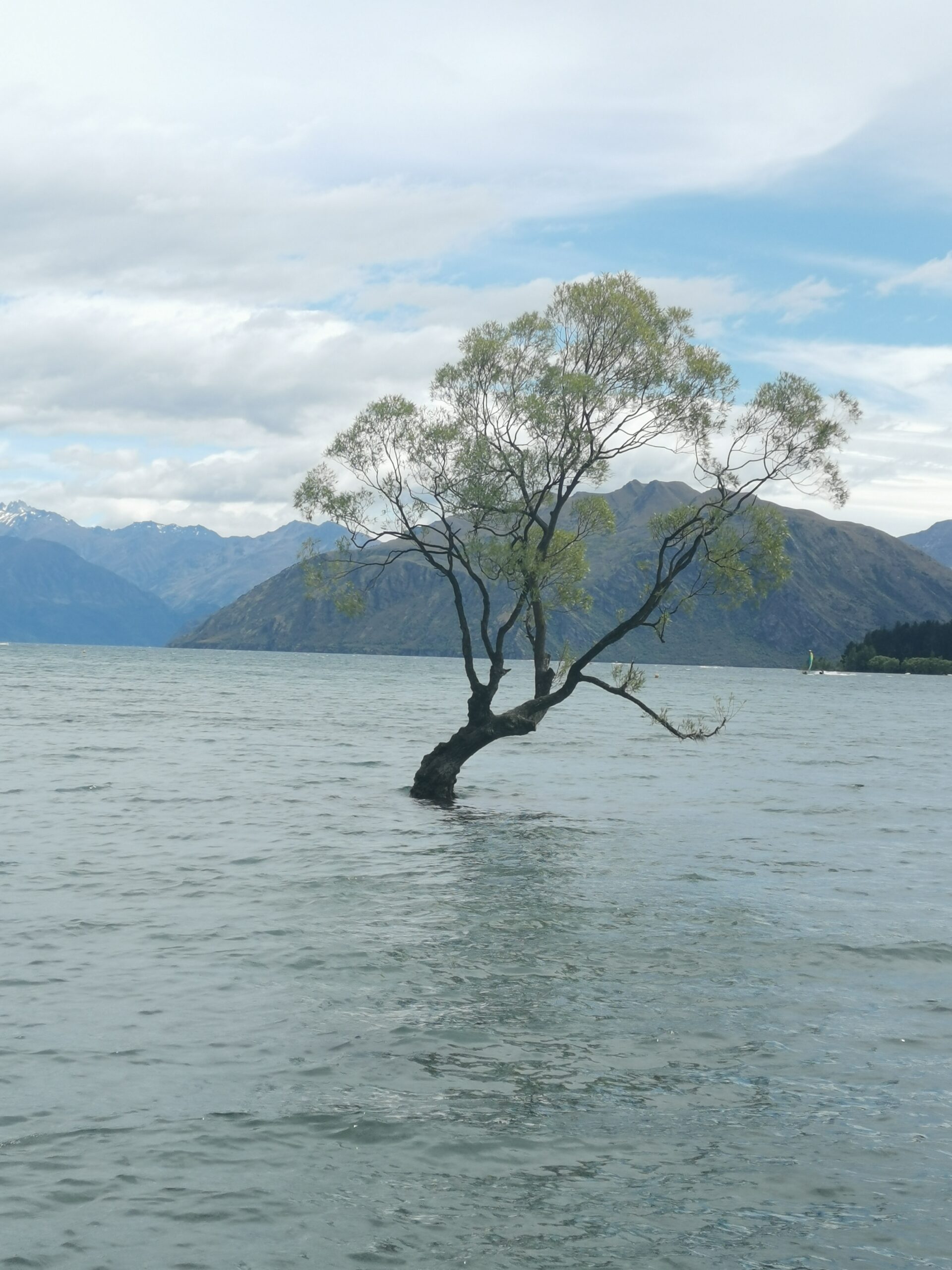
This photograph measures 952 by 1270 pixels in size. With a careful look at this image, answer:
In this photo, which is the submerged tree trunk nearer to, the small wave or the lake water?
the lake water

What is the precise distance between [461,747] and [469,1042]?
28902mm

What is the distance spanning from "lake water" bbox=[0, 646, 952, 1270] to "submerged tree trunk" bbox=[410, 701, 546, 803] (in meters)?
3.52

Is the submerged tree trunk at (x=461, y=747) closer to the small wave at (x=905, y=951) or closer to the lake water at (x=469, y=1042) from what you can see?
the lake water at (x=469, y=1042)

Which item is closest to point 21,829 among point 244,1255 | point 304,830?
point 304,830

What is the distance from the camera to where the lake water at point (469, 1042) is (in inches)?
437

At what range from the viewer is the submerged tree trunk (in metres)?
42.3

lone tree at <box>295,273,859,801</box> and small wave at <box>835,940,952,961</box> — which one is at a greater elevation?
lone tree at <box>295,273,859,801</box>

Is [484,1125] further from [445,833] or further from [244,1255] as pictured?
[445,833]

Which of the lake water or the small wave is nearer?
the lake water

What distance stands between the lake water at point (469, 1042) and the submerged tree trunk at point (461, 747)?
3524 millimetres

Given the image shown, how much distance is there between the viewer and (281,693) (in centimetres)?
15500

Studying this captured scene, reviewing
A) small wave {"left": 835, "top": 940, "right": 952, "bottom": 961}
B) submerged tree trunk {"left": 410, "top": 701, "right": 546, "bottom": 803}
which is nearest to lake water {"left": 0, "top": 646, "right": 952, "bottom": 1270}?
small wave {"left": 835, "top": 940, "right": 952, "bottom": 961}

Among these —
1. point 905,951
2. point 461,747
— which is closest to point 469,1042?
point 905,951

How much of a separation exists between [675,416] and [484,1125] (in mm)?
32283
